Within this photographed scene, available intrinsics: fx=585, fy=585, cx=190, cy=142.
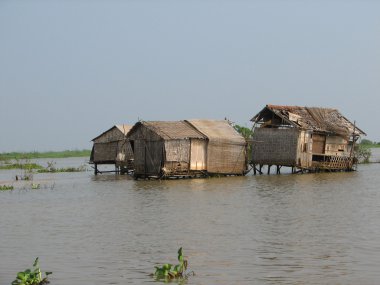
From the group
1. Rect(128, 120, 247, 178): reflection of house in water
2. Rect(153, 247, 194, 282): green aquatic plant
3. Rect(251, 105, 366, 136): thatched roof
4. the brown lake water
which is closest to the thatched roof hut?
Rect(128, 120, 247, 178): reflection of house in water

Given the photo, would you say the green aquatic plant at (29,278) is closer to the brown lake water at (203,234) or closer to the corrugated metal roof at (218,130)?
the brown lake water at (203,234)

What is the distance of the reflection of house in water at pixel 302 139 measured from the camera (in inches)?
1133

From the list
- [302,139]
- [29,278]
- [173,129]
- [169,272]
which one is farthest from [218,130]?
[29,278]

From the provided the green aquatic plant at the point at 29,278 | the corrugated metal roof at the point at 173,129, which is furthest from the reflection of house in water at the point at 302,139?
the green aquatic plant at the point at 29,278

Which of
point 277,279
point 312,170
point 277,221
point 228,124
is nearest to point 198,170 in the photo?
point 228,124

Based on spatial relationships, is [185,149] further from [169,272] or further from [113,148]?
[169,272]

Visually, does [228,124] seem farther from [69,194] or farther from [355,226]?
[355,226]

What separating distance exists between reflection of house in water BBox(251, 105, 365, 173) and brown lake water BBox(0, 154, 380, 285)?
745 centimetres

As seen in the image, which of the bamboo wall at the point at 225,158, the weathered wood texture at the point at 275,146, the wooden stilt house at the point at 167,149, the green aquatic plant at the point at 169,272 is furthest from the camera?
the weathered wood texture at the point at 275,146

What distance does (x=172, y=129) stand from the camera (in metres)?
26.5

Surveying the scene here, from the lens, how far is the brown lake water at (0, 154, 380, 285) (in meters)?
8.93

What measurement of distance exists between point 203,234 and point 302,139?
1765 centimetres

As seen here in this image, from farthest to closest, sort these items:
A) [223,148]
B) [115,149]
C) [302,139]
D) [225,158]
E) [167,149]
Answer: [115,149], [302,139], [225,158], [223,148], [167,149]

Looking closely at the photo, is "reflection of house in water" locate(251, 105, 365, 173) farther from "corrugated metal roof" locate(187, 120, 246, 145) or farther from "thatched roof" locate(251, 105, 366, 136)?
"corrugated metal roof" locate(187, 120, 246, 145)
